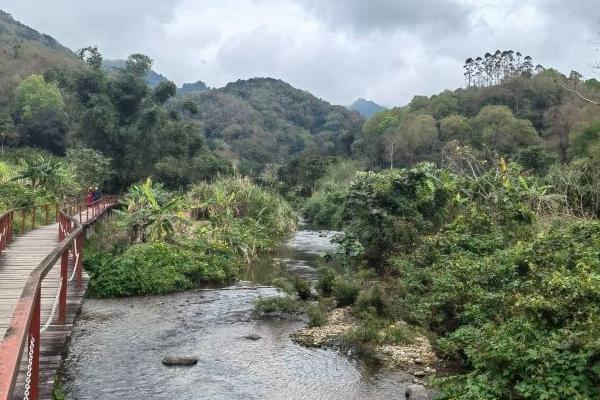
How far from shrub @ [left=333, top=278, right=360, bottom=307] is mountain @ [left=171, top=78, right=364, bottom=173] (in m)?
73.0

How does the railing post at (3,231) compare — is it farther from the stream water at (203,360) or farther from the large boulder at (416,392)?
the large boulder at (416,392)

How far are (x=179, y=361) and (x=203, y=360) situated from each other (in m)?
0.51

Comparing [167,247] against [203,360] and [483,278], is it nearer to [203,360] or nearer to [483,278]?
[203,360]

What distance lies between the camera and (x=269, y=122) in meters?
128

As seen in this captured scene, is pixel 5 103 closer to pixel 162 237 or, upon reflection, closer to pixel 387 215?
pixel 162 237

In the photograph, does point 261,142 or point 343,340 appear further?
point 261,142

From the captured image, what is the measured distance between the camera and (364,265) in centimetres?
1770

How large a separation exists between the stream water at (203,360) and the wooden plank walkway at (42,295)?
1.74 m

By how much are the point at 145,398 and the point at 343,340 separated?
451 centimetres

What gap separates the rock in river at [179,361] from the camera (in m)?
10.4

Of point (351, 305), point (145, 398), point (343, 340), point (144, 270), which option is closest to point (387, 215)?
point (351, 305)

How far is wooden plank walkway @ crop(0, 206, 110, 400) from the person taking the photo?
18.5 ft

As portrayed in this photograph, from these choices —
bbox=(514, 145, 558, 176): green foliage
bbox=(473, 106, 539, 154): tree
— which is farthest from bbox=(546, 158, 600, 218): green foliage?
bbox=(473, 106, 539, 154): tree

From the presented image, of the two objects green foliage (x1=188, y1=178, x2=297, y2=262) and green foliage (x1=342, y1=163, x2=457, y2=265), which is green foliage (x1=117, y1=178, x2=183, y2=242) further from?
green foliage (x1=342, y1=163, x2=457, y2=265)
